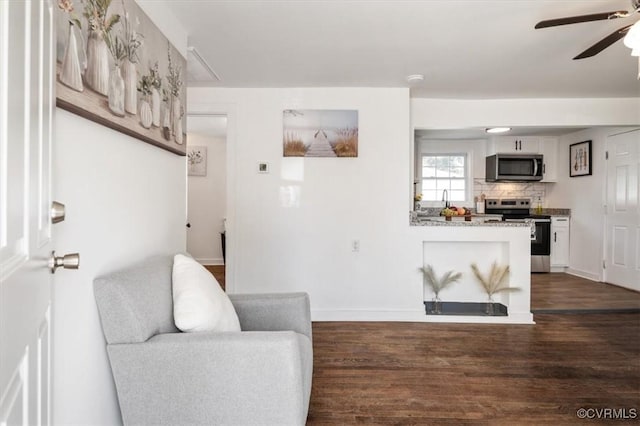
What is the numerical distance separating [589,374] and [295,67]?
125 inches

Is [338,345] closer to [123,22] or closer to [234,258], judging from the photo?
[234,258]

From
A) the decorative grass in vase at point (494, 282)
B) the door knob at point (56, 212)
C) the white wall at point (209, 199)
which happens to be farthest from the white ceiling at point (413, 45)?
the white wall at point (209, 199)

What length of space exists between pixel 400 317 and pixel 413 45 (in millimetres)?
2478

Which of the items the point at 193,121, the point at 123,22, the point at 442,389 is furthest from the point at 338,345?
the point at 193,121

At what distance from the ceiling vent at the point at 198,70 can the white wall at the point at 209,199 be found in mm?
3255

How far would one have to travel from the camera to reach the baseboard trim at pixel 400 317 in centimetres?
370

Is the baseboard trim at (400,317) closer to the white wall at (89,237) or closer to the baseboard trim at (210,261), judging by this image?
the white wall at (89,237)

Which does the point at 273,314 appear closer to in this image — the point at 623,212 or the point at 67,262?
the point at 67,262

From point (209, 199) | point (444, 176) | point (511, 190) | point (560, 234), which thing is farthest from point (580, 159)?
point (209, 199)

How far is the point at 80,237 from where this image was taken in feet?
4.48

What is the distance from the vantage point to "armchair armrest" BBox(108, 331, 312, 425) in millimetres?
1446

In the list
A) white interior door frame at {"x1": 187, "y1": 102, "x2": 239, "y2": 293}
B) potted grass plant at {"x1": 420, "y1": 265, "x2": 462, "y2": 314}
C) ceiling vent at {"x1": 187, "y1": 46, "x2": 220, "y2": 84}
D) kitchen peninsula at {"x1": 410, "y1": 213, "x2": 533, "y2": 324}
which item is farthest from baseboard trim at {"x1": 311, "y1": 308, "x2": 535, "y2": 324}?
ceiling vent at {"x1": 187, "y1": 46, "x2": 220, "y2": 84}

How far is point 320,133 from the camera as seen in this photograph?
379 cm

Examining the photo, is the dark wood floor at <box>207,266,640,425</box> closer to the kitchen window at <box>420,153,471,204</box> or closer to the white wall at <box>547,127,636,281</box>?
the white wall at <box>547,127,636,281</box>
